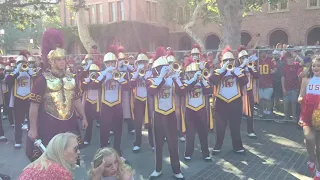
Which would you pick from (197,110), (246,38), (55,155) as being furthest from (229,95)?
(246,38)

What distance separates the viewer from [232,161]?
5.98m

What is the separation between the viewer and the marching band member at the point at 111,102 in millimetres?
5965

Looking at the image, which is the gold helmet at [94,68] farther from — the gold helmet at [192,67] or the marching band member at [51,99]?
the marching band member at [51,99]

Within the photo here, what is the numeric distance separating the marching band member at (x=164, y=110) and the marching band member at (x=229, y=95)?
125 centimetres

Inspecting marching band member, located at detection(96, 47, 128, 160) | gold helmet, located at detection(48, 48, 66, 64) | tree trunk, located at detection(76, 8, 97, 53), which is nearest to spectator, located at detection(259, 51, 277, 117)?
marching band member, located at detection(96, 47, 128, 160)

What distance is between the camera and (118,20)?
28781 millimetres

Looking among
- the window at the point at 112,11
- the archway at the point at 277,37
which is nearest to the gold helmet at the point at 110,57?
the archway at the point at 277,37

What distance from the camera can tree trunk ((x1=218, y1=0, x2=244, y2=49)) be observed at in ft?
39.5

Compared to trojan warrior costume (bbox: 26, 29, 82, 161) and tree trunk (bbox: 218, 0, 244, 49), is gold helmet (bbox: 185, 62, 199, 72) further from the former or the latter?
tree trunk (bbox: 218, 0, 244, 49)

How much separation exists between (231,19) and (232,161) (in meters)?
7.45

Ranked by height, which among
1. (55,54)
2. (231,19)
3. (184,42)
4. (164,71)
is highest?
(184,42)

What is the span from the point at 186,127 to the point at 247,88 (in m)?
2.25

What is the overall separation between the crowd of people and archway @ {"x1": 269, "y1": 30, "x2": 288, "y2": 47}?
705 inches

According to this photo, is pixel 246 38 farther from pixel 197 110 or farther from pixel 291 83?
pixel 197 110
